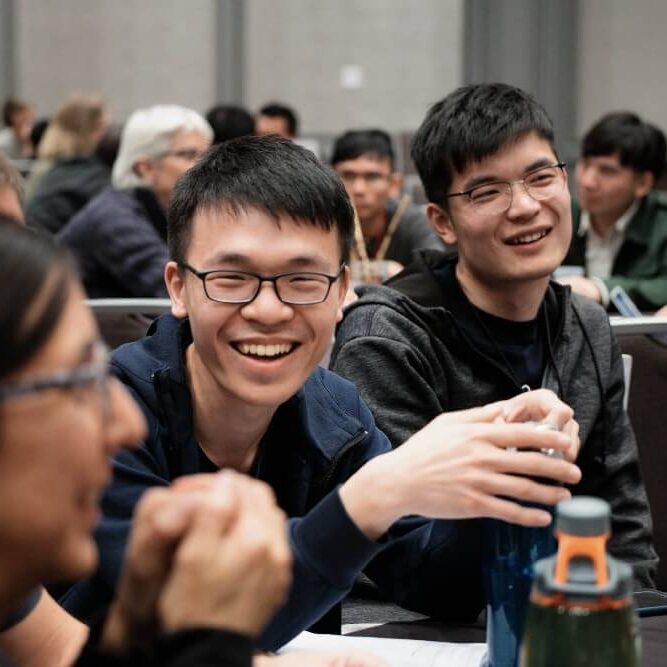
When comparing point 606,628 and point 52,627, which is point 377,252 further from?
point 606,628

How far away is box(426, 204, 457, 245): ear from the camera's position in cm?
240

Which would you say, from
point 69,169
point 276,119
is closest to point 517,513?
point 69,169

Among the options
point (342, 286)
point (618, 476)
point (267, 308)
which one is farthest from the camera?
point (618, 476)

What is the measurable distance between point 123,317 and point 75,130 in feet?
14.5

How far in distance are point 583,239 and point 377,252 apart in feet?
2.56

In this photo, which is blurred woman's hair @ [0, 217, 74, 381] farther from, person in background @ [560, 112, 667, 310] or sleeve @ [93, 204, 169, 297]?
person in background @ [560, 112, 667, 310]

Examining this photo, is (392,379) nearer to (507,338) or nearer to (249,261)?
(507,338)

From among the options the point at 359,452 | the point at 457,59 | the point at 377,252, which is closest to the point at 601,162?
the point at 377,252

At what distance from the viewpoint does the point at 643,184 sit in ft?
14.4

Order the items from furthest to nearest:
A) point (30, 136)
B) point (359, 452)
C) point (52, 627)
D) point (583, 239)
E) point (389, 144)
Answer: point (30, 136) → point (389, 144) → point (583, 239) → point (359, 452) → point (52, 627)

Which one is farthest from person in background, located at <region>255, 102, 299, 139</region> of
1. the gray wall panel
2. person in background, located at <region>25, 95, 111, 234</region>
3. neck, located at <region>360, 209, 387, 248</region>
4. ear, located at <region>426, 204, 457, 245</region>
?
ear, located at <region>426, 204, 457, 245</region>

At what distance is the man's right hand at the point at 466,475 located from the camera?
3.94 feet

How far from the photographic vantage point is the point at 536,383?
2.32 meters

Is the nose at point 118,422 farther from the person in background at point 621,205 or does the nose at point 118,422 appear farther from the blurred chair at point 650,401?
the person in background at point 621,205
